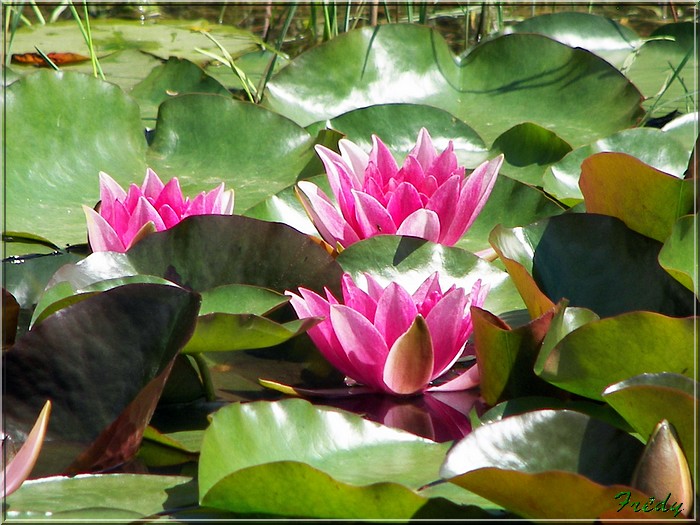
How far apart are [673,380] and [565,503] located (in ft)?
0.48

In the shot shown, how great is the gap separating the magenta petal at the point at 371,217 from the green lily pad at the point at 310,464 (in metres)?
0.34

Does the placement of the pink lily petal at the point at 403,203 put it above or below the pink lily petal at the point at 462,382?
above

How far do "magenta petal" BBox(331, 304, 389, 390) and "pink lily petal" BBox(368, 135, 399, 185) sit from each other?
0.34 meters

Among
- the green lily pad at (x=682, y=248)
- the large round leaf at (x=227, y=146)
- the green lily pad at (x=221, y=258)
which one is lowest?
the large round leaf at (x=227, y=146)

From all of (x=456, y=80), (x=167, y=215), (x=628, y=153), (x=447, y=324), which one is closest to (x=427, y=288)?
(x=447, y=324)

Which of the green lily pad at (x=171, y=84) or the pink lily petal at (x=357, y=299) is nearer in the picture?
the pink lily petal at (x=357, y=299)

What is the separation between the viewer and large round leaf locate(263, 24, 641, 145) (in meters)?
1.69

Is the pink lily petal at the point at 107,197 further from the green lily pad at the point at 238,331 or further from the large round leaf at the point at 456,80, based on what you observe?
the large round leaf at the point at 456,80

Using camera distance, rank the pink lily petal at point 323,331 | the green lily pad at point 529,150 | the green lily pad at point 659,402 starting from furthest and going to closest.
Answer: the green lily pad at point 529,150 → the pink lily petal at point 323,331 → the green lily pad at point 659,402

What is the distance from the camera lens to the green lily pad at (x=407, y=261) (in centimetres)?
103

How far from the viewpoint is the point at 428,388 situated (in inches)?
Result: 36.8

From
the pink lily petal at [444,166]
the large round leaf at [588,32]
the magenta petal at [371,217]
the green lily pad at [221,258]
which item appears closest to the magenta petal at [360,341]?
the green lily pad at [221,258]

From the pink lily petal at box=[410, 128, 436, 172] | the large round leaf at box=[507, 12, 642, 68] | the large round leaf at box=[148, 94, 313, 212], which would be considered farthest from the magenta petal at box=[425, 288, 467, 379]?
the large round leaf at box=[507, 12, 642, 68]

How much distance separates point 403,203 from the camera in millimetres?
1105
